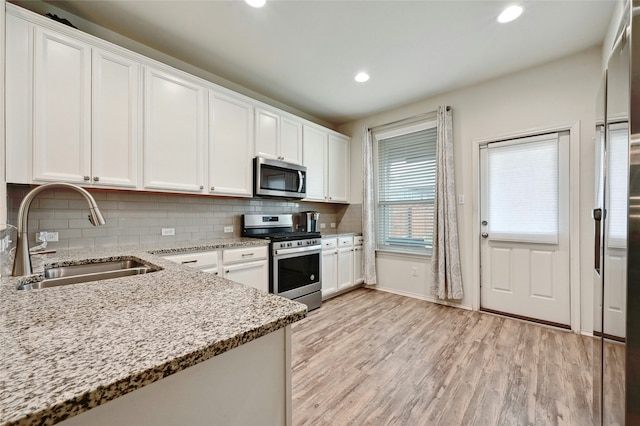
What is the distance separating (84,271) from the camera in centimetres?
163

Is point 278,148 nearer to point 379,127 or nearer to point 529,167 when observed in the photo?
point 379,127

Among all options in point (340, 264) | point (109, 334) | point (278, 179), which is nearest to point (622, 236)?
point (109, 334)

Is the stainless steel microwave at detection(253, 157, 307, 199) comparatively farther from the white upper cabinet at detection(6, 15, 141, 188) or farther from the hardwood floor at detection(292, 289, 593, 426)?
the hardwood floor at detection(292, 289, 593, 426)

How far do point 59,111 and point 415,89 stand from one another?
338cm

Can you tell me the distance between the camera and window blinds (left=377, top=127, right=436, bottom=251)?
3.62 meters

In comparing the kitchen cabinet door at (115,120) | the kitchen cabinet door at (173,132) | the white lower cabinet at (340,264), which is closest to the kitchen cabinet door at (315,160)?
the white lower cabinet at (340,264)

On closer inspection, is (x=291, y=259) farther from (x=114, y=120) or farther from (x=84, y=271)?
(x=114, y=120)

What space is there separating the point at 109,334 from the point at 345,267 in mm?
3441

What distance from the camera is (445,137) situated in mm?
3281

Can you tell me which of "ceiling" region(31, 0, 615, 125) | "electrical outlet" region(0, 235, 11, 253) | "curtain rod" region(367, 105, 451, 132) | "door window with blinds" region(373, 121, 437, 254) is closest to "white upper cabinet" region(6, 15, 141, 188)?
"ceiling" region(31, 0, 615, 125)

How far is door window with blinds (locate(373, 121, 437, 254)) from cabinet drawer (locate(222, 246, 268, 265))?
199cm

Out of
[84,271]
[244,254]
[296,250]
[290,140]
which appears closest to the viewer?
[84,271]

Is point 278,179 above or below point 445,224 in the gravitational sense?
above

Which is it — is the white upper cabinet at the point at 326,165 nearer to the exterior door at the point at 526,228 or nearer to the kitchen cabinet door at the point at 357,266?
the kitchen cabinet door at the point at 357,266
